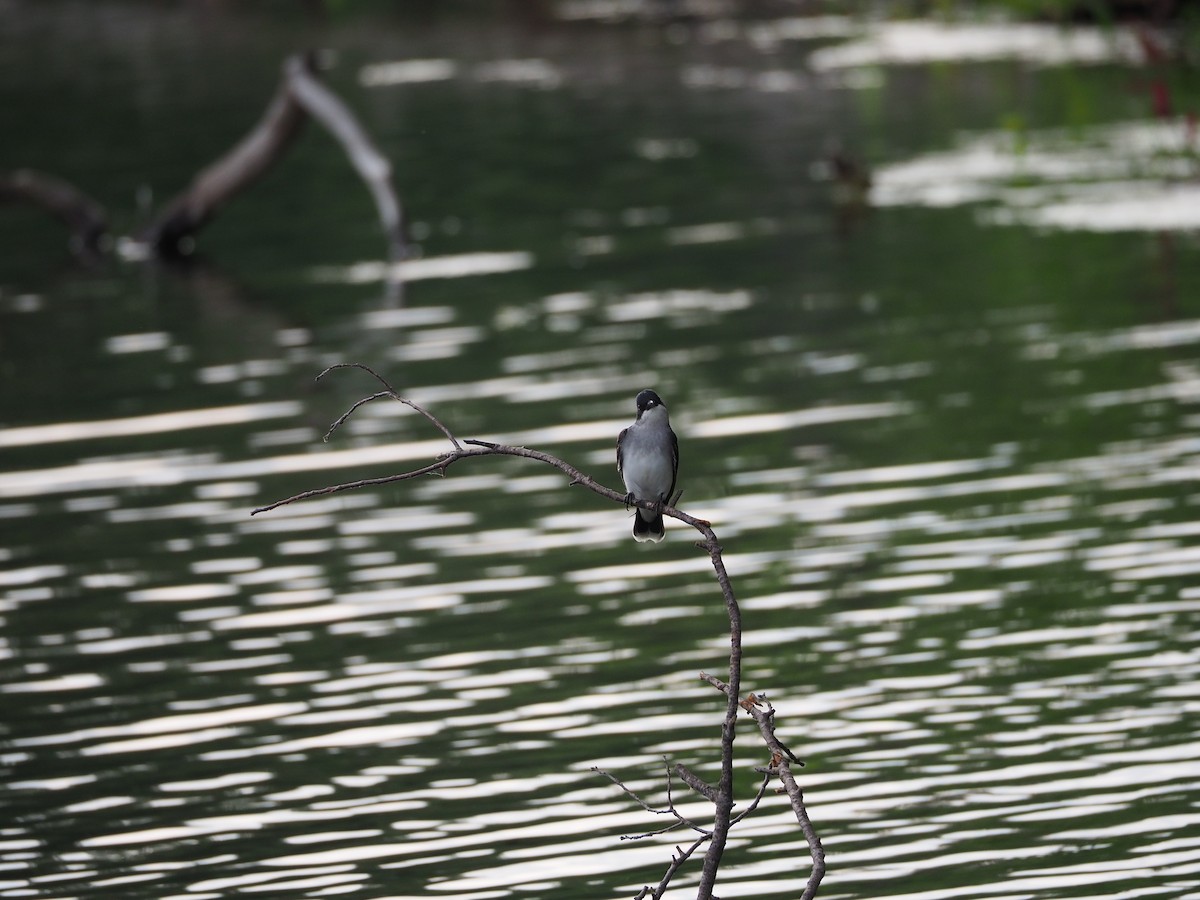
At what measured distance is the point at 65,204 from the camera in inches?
1198

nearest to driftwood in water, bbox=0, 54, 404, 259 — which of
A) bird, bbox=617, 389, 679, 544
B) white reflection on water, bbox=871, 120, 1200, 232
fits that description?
white reflection on water, bbox=871, 120, 1200, 232

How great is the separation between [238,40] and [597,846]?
5263 cm

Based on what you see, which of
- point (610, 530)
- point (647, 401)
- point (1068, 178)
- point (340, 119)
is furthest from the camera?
point (1068, 178)

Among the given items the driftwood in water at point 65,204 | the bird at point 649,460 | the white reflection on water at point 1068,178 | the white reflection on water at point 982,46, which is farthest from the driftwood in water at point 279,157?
the white reflection on water at point 982,46

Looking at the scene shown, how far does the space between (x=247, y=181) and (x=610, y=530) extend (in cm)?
1362

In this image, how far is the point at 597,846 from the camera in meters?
10.8

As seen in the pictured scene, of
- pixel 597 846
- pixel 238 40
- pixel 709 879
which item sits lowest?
pixel 597 846

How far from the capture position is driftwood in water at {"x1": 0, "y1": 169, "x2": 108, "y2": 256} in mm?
Answer: 29641

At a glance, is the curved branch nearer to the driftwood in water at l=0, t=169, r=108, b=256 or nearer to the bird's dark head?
the driftwood in water at l=0, t=169, r=108, b=256

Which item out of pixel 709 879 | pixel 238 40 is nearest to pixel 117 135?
pixel 238 40

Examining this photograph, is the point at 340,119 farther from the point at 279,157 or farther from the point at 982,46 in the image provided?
the point at 982,46

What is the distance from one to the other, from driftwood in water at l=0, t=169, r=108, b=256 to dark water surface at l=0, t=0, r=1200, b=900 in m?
0.49

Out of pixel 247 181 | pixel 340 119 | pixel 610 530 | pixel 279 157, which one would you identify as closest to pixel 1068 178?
pixel 340 119

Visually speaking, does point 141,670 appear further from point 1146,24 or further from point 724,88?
point 1146,24
